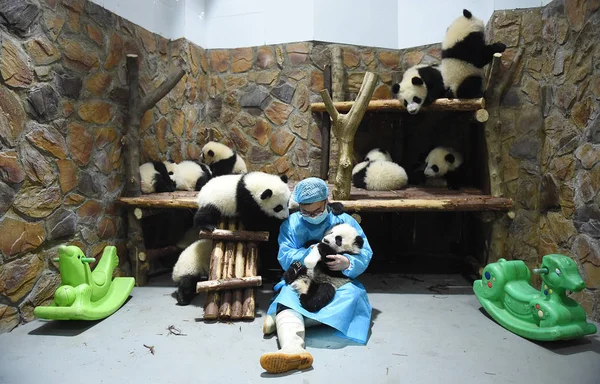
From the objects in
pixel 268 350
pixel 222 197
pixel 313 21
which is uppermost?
pixel 313 21

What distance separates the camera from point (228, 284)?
3.62 meters

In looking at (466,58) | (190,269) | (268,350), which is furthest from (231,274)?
(466,58)

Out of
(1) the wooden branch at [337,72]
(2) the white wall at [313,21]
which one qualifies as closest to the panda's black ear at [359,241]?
(1) the wooden branch at [337,72]

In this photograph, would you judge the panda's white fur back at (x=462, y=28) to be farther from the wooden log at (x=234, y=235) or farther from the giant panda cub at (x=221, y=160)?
the wooden log at (x=234, y=235)

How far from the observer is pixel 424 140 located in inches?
218

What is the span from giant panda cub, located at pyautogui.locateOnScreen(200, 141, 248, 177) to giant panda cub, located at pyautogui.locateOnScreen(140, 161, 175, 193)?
0.61 metres

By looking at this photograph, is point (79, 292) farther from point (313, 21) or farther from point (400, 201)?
point (313, 21)

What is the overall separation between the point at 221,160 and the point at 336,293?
2.55 metres

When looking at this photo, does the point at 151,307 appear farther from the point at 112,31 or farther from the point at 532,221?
the point at 532,221

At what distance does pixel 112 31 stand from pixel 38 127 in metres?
1.38

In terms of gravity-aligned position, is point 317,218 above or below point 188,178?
below

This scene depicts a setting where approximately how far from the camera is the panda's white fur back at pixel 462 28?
4461 mm

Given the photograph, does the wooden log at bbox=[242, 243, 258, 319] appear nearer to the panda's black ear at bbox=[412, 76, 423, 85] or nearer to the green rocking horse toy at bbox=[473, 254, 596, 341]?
the green rocking horse toy at bbox=[473, 254, 596, 341]

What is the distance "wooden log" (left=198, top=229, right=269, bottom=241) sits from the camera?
3.84 meters
